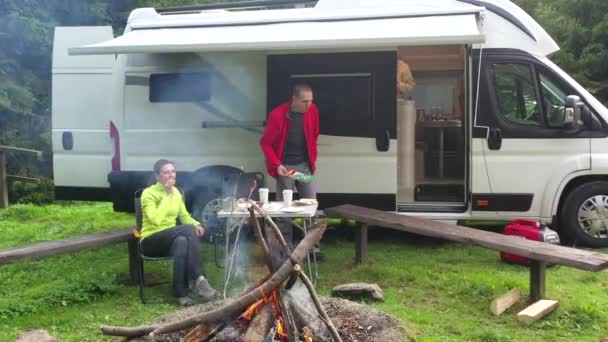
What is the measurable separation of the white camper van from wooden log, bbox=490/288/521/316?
1744 millimetres

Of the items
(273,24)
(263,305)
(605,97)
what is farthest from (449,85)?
(263,305)

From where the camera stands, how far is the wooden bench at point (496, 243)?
4.37 metres

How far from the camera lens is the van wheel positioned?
6316 millimetres

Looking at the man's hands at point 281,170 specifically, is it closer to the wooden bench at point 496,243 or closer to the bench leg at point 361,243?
the wooden bench at point 496,243

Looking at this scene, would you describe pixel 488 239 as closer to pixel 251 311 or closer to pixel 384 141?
pixel 384 141

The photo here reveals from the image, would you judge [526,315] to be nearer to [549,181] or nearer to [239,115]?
[549,181]

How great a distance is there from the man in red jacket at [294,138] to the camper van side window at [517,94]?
185 cm

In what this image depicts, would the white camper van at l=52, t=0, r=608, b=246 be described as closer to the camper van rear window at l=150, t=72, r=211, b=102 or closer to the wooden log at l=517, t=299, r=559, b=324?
the camper van rear window at l=150, t=72, r=211, b=102

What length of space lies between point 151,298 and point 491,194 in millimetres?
3379

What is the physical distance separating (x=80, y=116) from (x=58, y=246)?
2.62 metres

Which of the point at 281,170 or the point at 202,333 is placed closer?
the point at 202,333

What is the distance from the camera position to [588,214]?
6352 millimetres

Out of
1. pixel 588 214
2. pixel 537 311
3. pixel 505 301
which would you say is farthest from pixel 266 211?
pixel 588 214

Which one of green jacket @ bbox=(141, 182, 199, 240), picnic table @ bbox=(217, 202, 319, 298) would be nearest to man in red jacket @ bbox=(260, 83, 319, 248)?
picnic table @ bbox=(217, 202, 319, 298)
